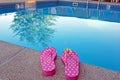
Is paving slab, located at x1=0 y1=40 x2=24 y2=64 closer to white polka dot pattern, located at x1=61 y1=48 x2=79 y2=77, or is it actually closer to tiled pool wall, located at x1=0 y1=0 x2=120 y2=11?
white polka dot pattern, located at x1=61 y1=48 x2=79 y2=77

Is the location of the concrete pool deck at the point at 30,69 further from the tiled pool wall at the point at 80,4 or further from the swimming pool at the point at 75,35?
the tiled pool wall at the point at 80,4

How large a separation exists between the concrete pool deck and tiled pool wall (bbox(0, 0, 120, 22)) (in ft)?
20.6

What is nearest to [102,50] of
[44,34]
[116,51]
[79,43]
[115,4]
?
[116,51]

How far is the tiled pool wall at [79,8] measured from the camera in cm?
880

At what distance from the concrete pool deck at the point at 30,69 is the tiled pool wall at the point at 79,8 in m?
6.27

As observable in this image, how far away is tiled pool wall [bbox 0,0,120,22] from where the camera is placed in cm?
880

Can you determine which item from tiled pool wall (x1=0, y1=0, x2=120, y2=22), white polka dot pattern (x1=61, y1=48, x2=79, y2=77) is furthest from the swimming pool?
white polka dot pattern (x1=61, y1=48, x2=79, y2=77)

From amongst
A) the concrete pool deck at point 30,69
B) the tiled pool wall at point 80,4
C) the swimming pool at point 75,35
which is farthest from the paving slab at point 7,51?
the tiled pool wall at point 80,4

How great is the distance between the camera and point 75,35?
5.62m

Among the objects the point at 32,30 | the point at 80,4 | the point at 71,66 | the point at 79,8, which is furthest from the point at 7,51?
the point at 80,4

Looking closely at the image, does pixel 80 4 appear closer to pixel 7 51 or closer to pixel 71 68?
pixel 7 51

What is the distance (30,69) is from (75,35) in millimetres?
3798

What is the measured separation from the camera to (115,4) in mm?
9688

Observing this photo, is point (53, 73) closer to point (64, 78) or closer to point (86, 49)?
point (64, 78)
